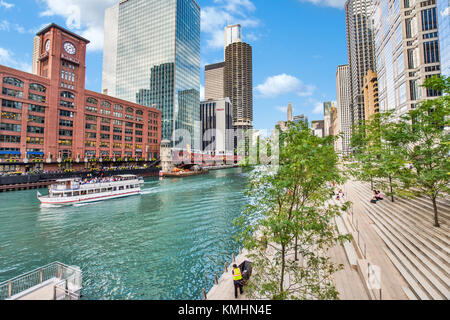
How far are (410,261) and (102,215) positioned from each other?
1511 inches

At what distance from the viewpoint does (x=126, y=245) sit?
22672 mm

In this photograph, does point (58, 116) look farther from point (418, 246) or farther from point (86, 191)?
point (418, 246)

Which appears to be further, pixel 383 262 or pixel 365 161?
pixel 365 161

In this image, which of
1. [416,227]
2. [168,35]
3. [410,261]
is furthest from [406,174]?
[168,35]

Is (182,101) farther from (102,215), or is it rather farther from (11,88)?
(102,215)

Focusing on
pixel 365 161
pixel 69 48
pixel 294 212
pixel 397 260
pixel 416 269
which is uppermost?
pixel 69 48

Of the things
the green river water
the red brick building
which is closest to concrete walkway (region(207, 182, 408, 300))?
the green river water

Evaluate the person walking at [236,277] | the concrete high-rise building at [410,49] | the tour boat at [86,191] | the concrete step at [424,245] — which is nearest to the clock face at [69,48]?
the tour boat at [86,191]

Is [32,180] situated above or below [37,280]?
above

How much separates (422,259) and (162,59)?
157m

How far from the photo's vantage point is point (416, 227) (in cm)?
1602

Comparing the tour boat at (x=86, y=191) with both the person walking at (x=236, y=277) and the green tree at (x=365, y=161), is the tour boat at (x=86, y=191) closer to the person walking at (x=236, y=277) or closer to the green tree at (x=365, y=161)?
the person walking at (x=236, y=277)

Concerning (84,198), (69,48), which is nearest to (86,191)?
(84,198)

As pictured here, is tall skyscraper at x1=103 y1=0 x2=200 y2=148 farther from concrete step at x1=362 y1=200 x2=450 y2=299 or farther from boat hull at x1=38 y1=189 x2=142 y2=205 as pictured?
concrete step at x1=362 y1=200 x2=450 y2=299
